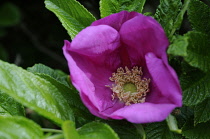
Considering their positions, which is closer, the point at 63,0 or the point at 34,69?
the point at 63,0

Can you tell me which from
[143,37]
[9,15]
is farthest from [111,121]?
[9,15]

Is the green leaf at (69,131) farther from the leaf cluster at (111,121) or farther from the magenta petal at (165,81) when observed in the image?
the magenta petal at (165,81)

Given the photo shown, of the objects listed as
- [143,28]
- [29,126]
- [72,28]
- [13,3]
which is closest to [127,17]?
[143,28]

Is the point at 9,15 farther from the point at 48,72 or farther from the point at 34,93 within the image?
the point at 34,93

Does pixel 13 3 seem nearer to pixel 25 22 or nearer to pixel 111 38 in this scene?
pixel 25 22

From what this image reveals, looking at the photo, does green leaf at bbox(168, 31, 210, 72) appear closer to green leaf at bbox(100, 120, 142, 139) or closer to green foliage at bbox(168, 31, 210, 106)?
green foliage at bbox(168, 31, 210, 106)

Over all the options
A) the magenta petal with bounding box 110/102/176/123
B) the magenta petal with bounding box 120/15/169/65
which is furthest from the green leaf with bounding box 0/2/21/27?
the magenta petal with bounding box 110/102/176/123
